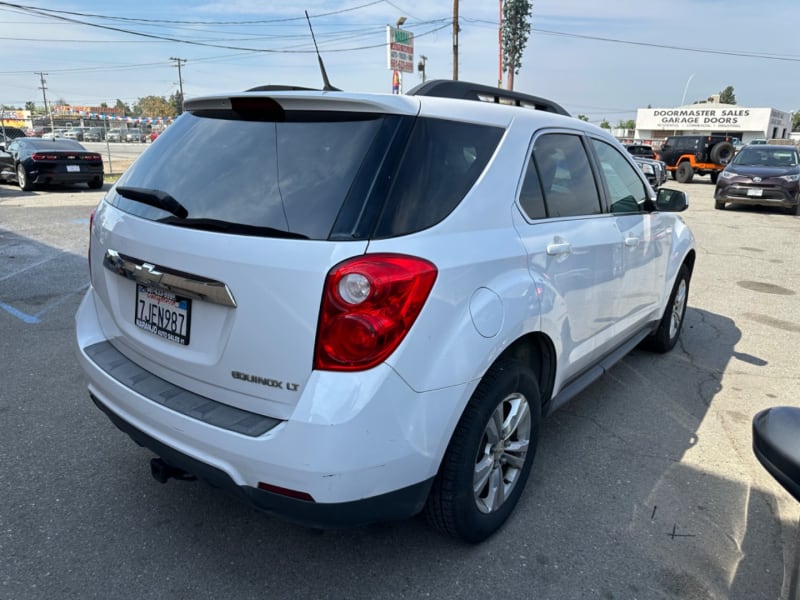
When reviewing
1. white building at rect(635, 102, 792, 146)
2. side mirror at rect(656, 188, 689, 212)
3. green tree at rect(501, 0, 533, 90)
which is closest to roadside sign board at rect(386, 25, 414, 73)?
green tree at rect(501, 0, 533, 90)

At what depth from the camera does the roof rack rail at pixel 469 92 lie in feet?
9.48

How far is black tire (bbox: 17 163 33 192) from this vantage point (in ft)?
52.0

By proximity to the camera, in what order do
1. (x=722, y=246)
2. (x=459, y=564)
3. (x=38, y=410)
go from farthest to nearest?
(x=722, y=246)
(x=38, y=410)
(x=459, y=564)

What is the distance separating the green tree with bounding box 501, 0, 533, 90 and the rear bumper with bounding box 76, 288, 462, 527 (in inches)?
1760

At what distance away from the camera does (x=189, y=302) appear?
218 cm

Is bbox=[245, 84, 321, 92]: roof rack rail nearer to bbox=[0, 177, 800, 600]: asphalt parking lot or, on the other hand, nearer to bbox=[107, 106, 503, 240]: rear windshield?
bbox=[107, 106, 503, 240]: rear windshield

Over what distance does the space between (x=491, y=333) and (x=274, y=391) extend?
819 mm

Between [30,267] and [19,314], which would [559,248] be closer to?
[19,314]

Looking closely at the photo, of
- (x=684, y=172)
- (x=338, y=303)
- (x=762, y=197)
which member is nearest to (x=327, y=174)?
(x=338, y=303)

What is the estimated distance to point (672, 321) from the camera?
491 centimetres

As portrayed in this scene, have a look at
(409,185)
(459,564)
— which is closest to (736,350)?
(459,564)

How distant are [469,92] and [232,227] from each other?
1.50 meters

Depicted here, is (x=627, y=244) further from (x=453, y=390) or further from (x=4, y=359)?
(x=4, y=359)

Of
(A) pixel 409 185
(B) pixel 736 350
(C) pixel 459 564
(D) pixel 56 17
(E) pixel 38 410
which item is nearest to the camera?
(A) pixel 409 185
